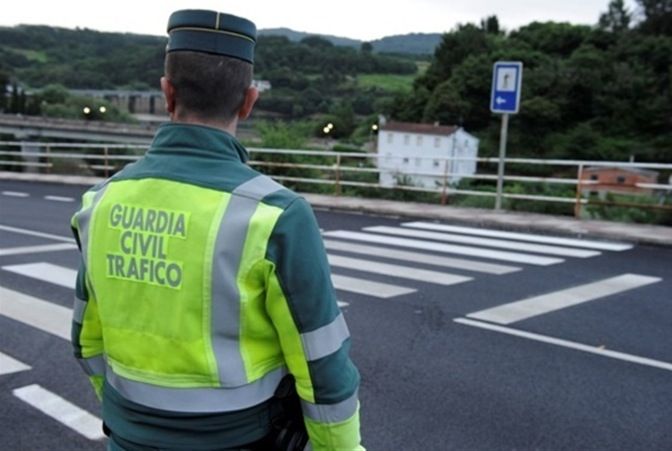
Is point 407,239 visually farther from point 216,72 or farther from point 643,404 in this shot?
point 216,72

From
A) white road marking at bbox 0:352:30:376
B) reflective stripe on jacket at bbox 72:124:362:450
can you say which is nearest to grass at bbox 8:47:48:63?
white road marking at bbox 0:352:30:376

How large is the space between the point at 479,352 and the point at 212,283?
13.7ft

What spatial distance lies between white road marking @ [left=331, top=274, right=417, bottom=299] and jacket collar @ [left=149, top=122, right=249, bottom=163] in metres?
5.50

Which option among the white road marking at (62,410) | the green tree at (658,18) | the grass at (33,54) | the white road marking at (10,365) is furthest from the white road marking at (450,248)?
the grass at (33,54)

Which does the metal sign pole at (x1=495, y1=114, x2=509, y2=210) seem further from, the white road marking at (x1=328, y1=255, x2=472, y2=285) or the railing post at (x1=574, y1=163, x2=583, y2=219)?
the white road marking at (x1=328, y1=255, x2=472, y2=285)

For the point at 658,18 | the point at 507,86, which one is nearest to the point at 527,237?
the point at 507,86

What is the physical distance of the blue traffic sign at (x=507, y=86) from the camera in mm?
12766

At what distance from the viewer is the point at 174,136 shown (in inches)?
69.9

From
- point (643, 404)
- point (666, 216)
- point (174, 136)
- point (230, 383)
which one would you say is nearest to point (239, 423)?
point (230, 383)

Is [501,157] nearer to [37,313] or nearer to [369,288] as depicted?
[369,288]

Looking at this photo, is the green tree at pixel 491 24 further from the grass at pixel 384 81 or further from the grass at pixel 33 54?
the grass at pixel 33 54

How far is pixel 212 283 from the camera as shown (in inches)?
65.1

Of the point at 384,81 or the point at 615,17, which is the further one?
the point at 384,81

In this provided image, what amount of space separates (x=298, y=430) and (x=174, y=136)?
2.77ft
